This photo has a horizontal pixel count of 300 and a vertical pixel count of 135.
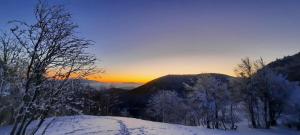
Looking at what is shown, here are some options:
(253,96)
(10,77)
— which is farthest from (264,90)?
(10,77)

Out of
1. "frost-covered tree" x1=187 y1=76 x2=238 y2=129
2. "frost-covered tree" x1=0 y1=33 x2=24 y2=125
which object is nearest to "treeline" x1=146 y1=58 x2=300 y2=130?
"frost-covered tree" x1=187 y1=76 x2=238 y2=129

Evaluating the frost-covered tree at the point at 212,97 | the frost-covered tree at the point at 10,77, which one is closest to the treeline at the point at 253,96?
the frost-covered tree at the point at 212,97

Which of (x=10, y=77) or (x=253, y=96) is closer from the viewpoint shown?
(x=10, y=77)

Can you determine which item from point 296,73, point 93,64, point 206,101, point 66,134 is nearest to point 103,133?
point 66,134

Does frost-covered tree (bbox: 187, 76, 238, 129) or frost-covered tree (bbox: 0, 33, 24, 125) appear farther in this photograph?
frost-covered tree (bbox: 187, 76, 238, 129)

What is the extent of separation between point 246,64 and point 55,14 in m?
52.8

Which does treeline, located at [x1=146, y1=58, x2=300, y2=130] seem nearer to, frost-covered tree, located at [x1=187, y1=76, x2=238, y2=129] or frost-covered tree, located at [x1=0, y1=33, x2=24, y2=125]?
frost-covered tree, located at [x1=187, y1=76, x2=238, y2=129]

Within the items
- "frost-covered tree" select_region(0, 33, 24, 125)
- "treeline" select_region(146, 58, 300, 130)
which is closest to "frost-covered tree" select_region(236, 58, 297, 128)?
"treeline" select_region(146, 58, 300, 130)

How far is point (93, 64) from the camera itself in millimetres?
11516

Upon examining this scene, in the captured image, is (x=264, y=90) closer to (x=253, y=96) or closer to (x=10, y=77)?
(x=253, y=96)

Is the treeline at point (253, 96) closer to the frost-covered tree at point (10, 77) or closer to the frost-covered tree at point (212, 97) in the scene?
the frost-covered tree at point (212, 97)

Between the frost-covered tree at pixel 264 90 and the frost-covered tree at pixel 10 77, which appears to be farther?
the frost-covered tree at pixel 264 90

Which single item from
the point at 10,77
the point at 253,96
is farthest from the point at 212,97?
the point at 10,77

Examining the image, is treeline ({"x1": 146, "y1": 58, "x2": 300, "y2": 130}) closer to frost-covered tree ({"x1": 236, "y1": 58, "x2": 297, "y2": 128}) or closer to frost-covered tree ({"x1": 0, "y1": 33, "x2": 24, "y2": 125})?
frost-covered tree ({"x1": 236, "y1": 58, "x2": 297, "y2": 128})
